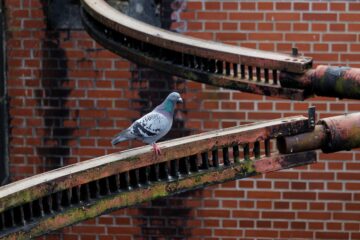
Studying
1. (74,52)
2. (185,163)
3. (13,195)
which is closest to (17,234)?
(13,195)

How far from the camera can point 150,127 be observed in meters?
2.97

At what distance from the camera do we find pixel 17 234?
2.48m

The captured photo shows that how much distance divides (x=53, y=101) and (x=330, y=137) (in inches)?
107

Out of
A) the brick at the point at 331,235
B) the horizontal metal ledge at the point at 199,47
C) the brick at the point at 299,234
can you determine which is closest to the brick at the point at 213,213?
the brick at the point at 299,234

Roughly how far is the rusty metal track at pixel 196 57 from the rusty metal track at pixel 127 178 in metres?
0.30

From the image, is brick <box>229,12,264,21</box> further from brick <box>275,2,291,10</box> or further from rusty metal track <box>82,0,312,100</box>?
rusty metal track <box>82,0,312,100</box>

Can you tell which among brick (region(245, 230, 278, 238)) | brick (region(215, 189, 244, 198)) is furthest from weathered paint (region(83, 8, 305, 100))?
brick (region(245, 230, 278, 238))

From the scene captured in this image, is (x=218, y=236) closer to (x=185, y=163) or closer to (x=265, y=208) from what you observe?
(x=265, y=208)

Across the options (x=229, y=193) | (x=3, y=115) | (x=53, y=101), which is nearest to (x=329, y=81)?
(x=229, y=193)

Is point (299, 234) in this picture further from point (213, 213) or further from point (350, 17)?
point (350, 17)

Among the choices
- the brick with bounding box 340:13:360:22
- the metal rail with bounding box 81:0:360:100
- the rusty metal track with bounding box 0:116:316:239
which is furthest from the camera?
the brick with bounding box 340:13:360:22

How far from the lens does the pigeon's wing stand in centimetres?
295

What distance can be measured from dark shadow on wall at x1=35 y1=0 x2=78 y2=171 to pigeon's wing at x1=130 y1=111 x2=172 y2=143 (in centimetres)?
204

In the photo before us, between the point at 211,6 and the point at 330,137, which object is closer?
the point at 330,137
